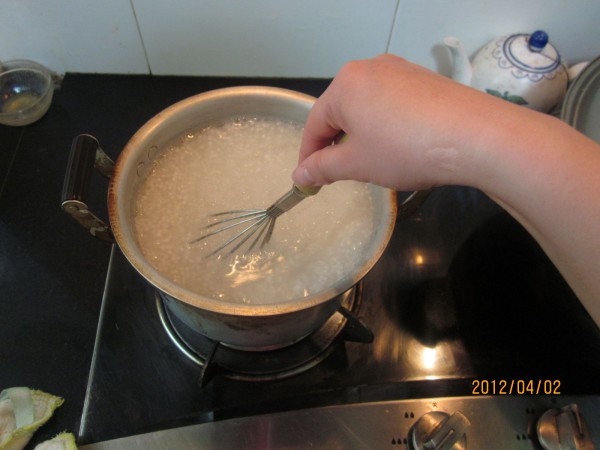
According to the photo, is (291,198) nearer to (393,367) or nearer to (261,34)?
(393,367)

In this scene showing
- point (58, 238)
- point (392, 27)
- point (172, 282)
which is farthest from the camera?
point (392, 27)

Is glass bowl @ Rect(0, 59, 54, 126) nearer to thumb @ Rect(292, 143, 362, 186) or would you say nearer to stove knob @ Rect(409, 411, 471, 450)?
thumb @ Rect(292, 143, 362, 186)

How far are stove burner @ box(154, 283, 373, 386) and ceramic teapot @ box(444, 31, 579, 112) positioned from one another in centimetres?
48

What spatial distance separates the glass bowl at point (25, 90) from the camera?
83cm

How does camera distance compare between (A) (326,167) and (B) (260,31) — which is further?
(B) (260,31)

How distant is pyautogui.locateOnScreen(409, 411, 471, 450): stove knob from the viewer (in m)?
0.53

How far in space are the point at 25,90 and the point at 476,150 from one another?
32.8 inches

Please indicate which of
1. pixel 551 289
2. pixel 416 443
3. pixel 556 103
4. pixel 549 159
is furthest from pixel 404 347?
pixel 556 103

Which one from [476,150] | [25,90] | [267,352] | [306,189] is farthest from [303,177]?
[25,90]

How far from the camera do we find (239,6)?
0.77 m

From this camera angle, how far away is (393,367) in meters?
0.63

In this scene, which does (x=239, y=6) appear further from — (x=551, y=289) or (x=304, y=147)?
(x=551, y=289)

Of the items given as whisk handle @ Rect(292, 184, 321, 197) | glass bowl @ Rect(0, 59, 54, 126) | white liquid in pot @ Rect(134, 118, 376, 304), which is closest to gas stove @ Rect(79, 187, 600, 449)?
white liquid in pot @ Rect(134, 118, 376, 304)
